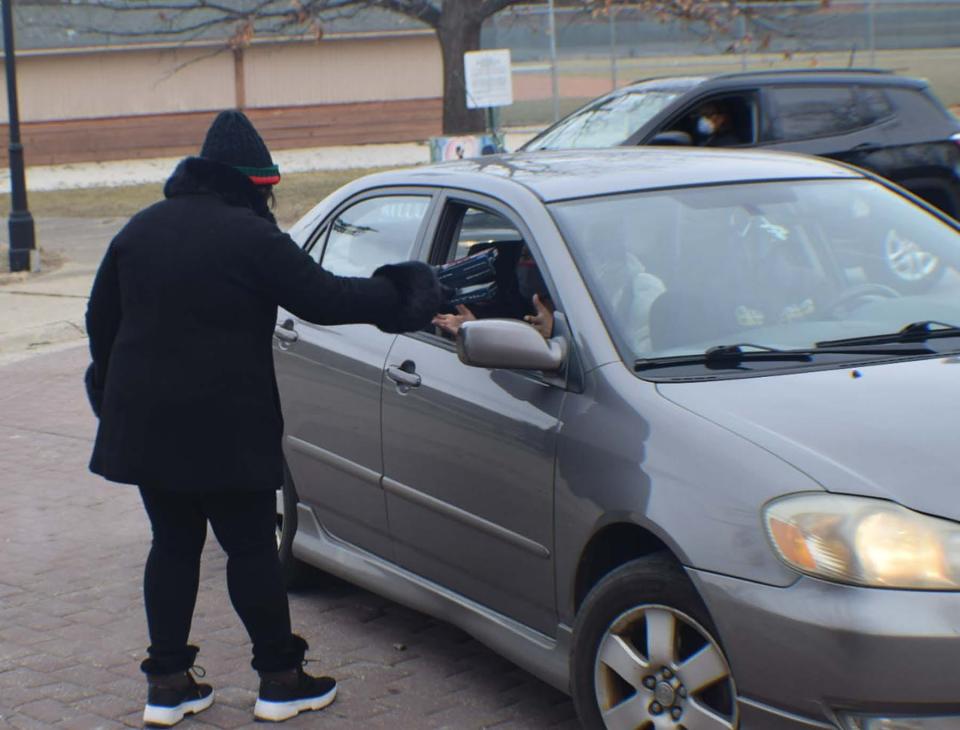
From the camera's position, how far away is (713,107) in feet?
36.5

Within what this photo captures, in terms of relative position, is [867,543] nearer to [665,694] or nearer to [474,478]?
[665,694]

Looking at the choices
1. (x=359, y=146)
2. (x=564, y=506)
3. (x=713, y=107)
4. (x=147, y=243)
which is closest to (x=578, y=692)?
(x=564, y=506)

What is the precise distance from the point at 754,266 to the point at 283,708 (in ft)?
6.33

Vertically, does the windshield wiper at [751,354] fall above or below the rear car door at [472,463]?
above

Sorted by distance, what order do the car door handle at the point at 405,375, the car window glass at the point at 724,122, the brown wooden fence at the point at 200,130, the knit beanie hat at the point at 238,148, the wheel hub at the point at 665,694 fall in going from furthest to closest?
1. the brown wooden fence at the point at 200,130
2. the car window glass at the point at 724,122
3. the car door handle at the point at 405,375
4. the knit beanie hat at the point at 238,148
5. the wheel hub at the point at 665,694

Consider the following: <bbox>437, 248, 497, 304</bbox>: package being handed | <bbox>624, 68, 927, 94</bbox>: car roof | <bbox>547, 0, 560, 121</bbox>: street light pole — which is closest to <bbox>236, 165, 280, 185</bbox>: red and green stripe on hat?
<bbox>437, 248, 497, 304</bbox>: package being handed

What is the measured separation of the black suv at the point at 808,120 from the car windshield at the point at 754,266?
242 inches

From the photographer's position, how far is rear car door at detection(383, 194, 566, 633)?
4.09 m

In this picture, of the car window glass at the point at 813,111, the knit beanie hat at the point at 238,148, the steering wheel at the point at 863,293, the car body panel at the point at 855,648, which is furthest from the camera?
the car window glass at the point at 813,111

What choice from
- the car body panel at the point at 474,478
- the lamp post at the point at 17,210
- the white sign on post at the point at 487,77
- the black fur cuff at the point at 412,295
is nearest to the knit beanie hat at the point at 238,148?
the black fur cuff at the point at 412,295

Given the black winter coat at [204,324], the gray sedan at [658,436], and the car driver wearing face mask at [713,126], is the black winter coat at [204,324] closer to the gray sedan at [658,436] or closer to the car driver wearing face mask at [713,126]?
the gray sedan at [658,436]

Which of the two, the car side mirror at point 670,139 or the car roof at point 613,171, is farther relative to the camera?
the car side mirror at point 670,139

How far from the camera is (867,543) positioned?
126 inches

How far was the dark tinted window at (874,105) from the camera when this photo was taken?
11375 millimetres
